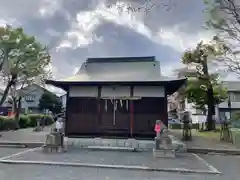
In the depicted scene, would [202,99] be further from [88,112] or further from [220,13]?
[88,112]

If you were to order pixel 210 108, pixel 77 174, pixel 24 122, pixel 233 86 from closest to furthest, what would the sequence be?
pixel 77 174
pixel 210 108
pixel 24 122
pixel 233 86

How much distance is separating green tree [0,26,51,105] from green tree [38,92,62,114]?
742 inches

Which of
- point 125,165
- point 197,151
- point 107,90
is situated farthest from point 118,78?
point 125,165

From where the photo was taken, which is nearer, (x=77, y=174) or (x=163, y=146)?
(x=77, y=174)

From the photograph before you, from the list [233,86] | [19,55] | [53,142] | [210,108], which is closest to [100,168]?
[53,142]

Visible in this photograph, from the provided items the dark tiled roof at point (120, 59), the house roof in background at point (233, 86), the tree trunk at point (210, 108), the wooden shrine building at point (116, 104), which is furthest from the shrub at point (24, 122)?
the house roof in background at point (233, 86)

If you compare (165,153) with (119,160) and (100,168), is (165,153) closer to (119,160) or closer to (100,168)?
(119,160)

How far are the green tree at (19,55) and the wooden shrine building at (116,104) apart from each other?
848cm

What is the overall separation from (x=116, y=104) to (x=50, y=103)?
30.3 m

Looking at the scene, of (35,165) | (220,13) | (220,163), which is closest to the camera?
(35,165)

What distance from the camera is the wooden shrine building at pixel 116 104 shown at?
41.1 feet

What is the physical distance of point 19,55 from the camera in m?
20.3

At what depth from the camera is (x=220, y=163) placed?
29.7 ft

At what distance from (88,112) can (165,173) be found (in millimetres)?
6453
